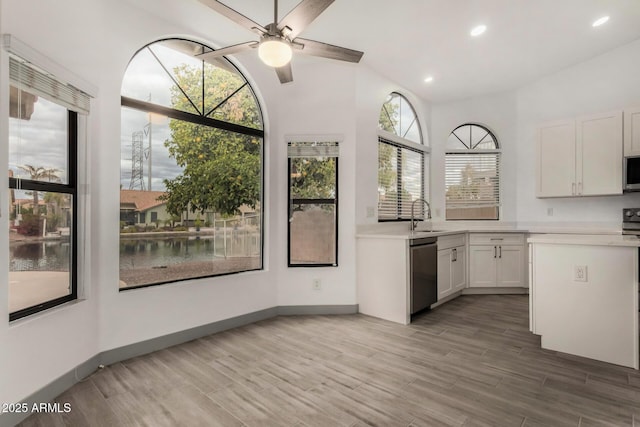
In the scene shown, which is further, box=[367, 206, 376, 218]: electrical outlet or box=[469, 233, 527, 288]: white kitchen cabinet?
box=[469, 233, 527, 288]: white kitchen cabinet

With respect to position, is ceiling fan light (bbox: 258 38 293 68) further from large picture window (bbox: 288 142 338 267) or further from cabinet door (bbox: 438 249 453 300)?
cabinet door (bbox: 438 249 453 300)

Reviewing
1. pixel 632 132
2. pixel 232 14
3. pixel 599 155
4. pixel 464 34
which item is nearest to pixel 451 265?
pixel 599 155

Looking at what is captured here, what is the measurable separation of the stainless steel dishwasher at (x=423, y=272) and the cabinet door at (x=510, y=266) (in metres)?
1.40

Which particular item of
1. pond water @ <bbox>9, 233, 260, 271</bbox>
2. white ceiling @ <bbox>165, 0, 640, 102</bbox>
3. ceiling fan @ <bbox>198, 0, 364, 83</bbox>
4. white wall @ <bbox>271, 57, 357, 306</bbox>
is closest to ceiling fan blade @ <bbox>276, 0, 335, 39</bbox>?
ceiling fan @ <bbox>198, 0, 364, 83</bbox>

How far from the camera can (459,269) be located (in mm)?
4578

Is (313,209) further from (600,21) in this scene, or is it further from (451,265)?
(600,21)

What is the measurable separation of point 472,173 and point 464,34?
2.40 meters

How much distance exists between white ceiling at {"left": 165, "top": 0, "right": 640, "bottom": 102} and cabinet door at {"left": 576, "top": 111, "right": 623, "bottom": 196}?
926mm

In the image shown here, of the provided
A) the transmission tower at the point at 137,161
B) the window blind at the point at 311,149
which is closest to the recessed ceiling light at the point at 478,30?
the window blind at the point at 311,149

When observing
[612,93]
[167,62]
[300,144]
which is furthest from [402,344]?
[612,93]

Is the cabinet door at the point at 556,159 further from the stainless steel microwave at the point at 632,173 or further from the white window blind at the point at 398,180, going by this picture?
the white window blind at the point at 398,180

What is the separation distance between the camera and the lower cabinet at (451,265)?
163 inches

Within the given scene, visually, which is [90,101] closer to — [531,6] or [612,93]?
[531,6]

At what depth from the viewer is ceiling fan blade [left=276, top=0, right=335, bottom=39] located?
1.86 m
